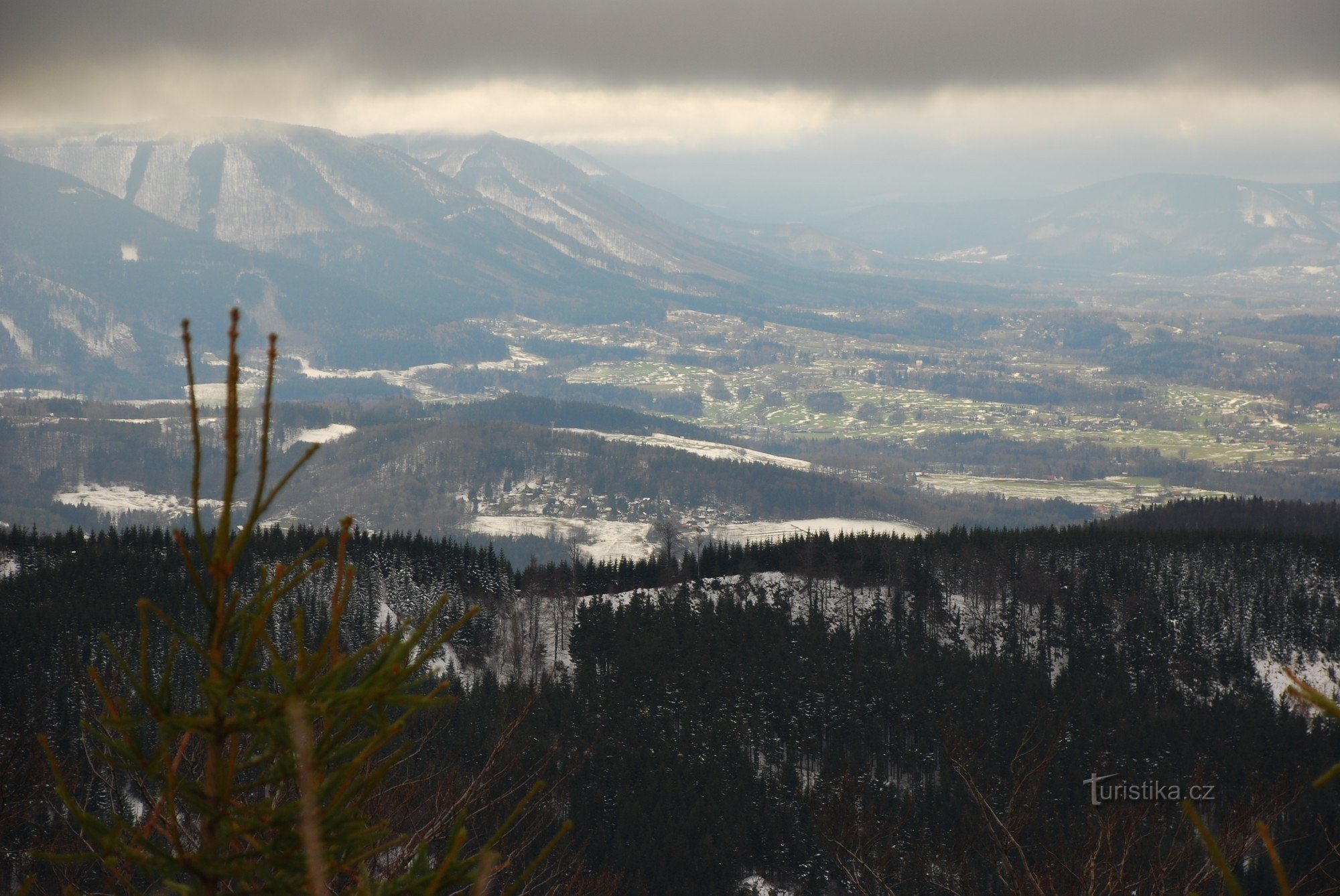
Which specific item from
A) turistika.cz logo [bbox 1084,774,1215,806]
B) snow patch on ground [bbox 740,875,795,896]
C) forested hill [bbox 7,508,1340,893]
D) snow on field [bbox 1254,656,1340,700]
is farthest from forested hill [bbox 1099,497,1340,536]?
turistika.cz logo [bbox 1084,774,1215,806]

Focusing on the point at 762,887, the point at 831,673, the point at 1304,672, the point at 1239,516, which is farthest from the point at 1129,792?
the point at 1239,516

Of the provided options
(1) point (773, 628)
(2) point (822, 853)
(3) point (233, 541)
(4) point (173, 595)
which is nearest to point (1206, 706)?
(1) point (773, 628)

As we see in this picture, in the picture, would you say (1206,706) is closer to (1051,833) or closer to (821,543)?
(1051,833)

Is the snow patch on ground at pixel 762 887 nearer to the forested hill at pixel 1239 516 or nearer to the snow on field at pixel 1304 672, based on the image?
the snow on field at pixel 1304 672

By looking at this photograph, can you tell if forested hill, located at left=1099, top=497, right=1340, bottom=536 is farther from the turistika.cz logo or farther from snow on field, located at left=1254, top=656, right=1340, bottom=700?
the turistika.cz logo

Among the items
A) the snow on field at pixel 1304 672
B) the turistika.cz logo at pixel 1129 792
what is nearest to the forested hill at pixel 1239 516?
the snow on field at pixel 1304 672

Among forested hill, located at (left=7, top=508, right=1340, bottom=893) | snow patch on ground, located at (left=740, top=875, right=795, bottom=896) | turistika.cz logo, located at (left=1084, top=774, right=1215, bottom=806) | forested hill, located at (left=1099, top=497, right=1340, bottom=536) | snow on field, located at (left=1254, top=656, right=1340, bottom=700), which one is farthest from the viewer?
forested hill, located at (left=1099, top=497, right=1340, bottom=536)

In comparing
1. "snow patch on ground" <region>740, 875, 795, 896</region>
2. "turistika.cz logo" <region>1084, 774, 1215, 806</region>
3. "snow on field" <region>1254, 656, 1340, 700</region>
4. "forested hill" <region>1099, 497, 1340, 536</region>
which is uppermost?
"forested hill" <region>1099, 497, 1340, 536</region>
